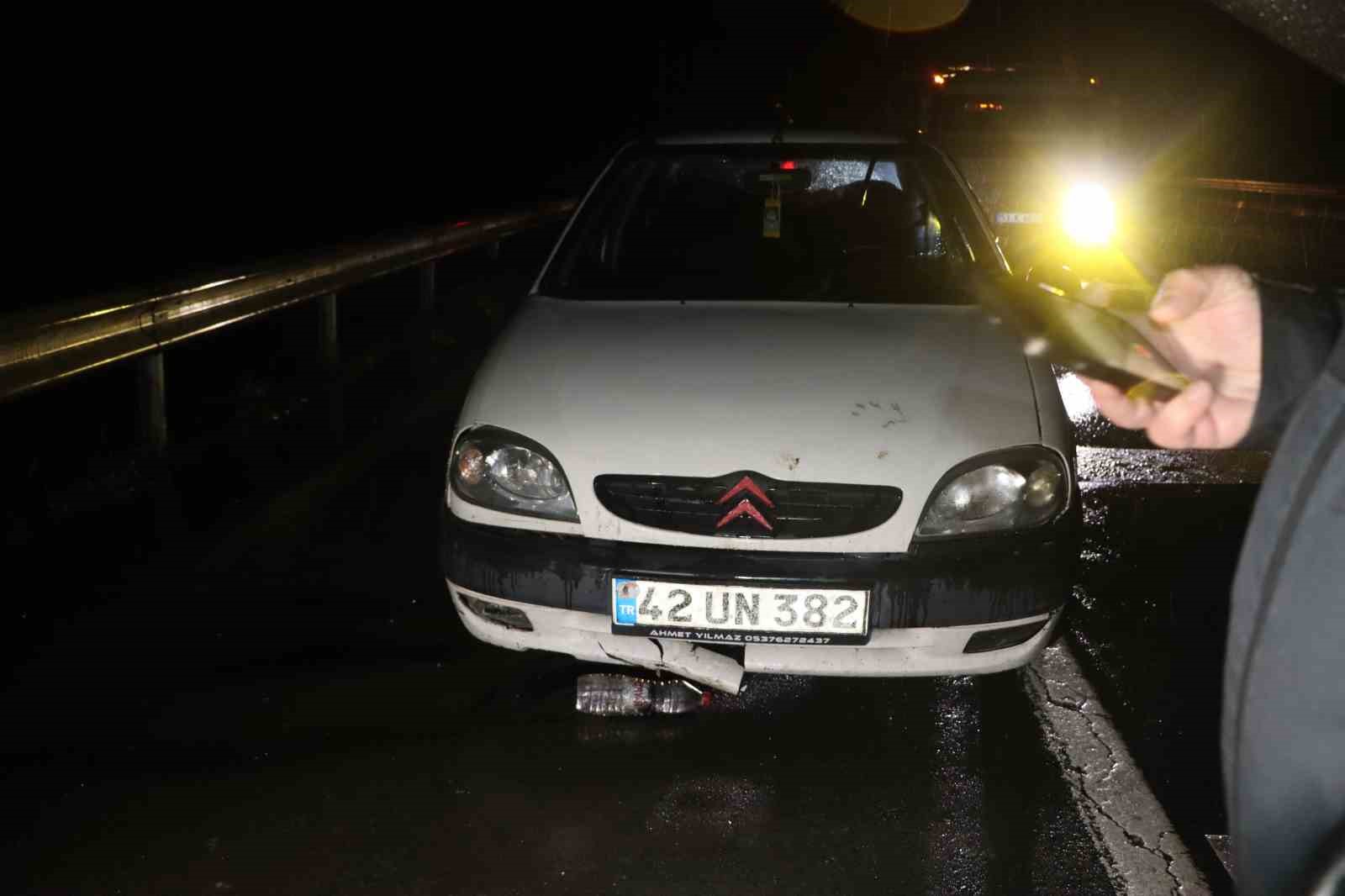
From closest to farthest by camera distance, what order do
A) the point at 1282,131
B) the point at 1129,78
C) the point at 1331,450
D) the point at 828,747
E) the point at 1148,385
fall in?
1. the point at 1331,450
2. the point at 1148,385
3. the point at 828,747
4. the point at 1282,131
5. the point at 1129,78

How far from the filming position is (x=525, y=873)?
2.82 metres

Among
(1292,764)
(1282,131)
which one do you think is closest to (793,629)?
(1292,764)

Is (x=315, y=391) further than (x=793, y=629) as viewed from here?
Yes

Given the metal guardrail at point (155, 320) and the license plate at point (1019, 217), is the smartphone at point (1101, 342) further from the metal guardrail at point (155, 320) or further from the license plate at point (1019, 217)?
the license plate at point (1019, 217)

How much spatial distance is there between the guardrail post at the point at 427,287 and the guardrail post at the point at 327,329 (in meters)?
1.72

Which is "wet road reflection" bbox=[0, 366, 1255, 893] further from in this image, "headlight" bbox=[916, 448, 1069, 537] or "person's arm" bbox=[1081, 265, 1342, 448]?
"person's arm" bbox=[1081, 265, 1342, 448]

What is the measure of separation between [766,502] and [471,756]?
0.99 m

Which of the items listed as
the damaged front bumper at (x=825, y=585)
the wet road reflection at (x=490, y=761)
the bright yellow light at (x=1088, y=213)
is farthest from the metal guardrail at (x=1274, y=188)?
the damaged front bumper at (x=825, y=585)

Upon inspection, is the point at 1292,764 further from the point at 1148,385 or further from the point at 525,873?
the point at 525,873

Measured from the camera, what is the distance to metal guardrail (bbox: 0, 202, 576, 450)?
3939 mm

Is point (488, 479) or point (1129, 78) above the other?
A: point (1129, 78)

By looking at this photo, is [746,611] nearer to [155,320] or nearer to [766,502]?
[766,502]

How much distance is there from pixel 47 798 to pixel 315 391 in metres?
3.50

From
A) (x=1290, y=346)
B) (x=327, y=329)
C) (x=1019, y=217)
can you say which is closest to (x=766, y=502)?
(x=1290, y=346)
